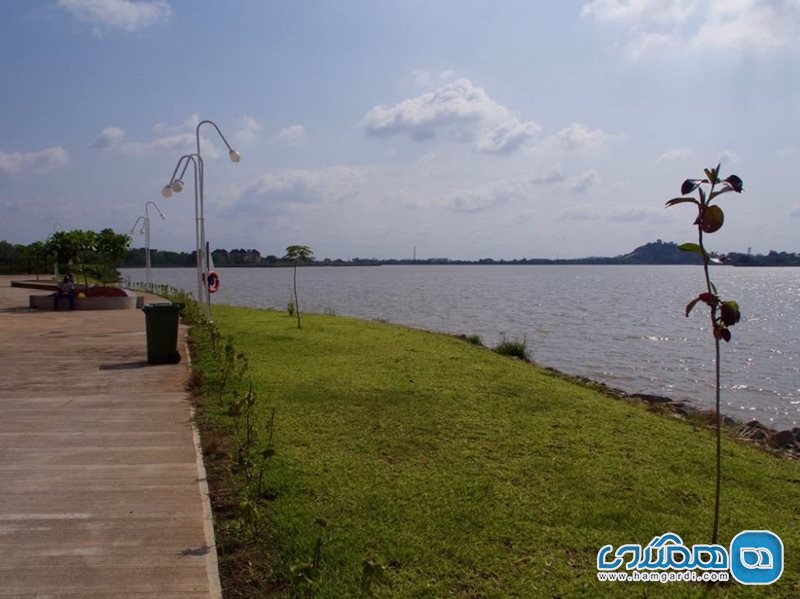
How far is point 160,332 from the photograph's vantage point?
10906 mm

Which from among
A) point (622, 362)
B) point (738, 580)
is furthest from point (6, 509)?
point (622, 362)

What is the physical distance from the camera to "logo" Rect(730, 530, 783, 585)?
4.10 meters

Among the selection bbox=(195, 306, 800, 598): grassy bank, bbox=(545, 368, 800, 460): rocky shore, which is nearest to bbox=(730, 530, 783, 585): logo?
bbox=(195, 306, 800, 598): grassy bank

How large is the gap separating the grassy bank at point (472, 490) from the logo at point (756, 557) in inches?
3.1

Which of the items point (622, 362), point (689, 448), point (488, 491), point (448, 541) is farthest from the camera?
point (622, 362)

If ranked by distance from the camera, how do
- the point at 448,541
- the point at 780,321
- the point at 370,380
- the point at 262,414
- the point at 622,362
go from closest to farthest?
the point at 448,541
the point at 262,414
the point at 370,380
the point at 622,362
the point at 780,321

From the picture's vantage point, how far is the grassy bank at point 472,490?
392 centimetres

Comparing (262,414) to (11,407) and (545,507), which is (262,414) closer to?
(11,407)

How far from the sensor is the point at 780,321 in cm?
3394

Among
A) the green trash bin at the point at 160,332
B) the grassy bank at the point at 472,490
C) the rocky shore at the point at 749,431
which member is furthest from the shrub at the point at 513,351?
the green trash bin at the point at 160,332

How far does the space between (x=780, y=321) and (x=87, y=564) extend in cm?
3672

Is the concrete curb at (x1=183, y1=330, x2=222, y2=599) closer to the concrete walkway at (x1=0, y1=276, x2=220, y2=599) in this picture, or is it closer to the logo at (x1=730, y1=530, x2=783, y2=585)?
the concrete walkway at (x1=0, y1=276, x2=220, y2=599)

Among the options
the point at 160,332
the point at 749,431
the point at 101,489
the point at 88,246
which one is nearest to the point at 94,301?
the point at 88,246

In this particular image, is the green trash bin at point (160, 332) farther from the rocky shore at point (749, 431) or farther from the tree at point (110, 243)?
the tree at point (110, 243)
